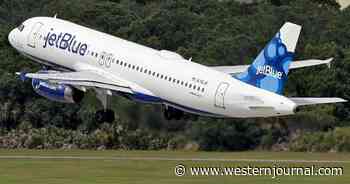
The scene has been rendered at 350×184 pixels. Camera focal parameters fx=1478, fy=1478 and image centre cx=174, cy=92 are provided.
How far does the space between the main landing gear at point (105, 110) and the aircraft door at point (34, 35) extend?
5222mm

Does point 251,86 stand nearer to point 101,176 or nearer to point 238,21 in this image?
point 101,176

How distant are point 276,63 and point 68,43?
16539 millimetres

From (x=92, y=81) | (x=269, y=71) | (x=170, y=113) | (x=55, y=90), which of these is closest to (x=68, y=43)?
(x=55, y=90)

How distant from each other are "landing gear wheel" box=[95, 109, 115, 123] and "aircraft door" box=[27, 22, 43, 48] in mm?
6437

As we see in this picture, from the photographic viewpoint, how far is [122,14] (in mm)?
151875

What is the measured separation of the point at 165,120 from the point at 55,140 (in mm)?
16884

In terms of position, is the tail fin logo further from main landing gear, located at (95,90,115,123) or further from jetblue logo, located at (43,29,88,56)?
jetblue logo, located at (43,29,88,56)

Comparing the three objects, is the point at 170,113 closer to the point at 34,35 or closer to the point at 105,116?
the point at 105,116

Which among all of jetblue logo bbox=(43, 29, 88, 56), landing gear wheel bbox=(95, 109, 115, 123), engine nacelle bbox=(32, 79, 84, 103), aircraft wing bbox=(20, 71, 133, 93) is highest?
jetblue logo bbox=(43, 29, 88, 56)

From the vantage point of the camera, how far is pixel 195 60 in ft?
392

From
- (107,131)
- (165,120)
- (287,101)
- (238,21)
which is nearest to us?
(287,101)

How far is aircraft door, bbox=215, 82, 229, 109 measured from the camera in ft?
264

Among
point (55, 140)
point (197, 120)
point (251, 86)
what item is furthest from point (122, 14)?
point (251, 86)

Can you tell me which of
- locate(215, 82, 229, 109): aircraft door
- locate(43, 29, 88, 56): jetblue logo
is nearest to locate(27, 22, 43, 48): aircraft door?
locate(43, 29, 88, 56): jetblue logo
